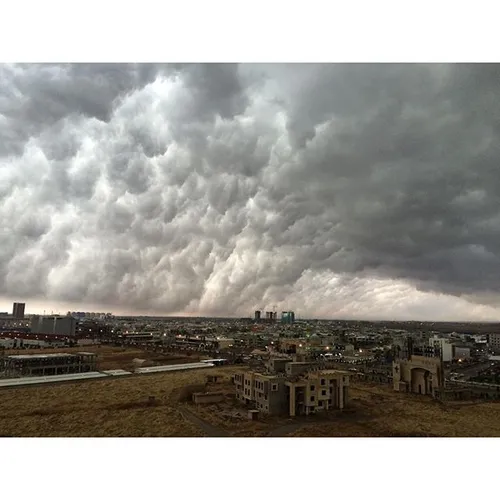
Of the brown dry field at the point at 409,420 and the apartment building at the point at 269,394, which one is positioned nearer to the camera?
the brown dry field at the point at 409,420

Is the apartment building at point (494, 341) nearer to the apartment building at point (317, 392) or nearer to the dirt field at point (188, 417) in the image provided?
the dirt field at point (188, 417)

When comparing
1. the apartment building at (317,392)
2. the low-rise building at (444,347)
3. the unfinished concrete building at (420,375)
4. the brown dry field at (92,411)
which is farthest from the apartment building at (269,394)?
the low-rise building at (444,347)

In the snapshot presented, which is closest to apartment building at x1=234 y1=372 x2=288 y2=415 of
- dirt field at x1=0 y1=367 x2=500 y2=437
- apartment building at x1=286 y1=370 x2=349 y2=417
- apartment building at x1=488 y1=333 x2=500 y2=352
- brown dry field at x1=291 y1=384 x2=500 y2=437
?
apartment building at x1=286 y1=370 x2=349 y2=417

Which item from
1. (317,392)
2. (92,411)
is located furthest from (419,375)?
(92,411)

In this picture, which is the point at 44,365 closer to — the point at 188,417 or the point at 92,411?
the point at 92,411

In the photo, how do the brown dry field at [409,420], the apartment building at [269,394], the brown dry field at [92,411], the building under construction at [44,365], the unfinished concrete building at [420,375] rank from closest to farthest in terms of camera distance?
the brown dry field at [92,411] → the brown dry field at [409,420] → the apartment building at [269,394] → the unfinished concrete building at [420,375] → the building under construction at [44,365]

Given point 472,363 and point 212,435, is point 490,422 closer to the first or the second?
point 212,435
